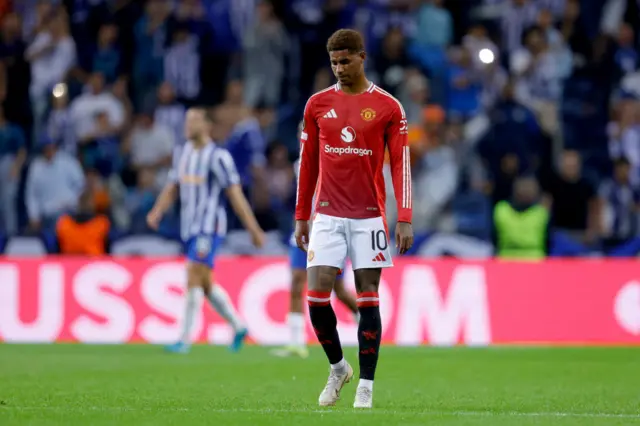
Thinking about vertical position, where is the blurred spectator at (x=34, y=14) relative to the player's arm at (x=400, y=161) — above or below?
above

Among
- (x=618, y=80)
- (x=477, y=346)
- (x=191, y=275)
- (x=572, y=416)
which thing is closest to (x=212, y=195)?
(x=191, y=275)

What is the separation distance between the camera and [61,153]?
1881cm

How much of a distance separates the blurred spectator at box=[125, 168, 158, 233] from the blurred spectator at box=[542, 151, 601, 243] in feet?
18.6

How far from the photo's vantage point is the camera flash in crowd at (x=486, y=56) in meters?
19.7

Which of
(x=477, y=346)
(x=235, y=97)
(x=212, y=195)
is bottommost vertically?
(x=477, y=346)

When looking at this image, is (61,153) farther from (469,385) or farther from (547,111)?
(469,385)

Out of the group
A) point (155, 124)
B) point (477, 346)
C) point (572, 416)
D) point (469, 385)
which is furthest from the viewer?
point (155, 124)

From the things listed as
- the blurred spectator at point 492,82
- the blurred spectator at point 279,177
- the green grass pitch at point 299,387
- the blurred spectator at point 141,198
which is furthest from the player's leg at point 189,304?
the blurred spectator at point 492,82

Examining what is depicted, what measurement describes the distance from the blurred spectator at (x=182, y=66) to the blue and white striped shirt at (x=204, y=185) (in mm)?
6640

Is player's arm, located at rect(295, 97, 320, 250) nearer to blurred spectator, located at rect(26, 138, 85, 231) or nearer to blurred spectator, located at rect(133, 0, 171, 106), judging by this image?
blurred spectator, located at rect(26, 138, 85, 231)

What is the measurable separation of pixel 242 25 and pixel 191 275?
7.93 meters

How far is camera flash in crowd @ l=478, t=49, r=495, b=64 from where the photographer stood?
64.6 feet

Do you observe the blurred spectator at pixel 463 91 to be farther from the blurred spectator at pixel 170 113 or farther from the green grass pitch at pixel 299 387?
the green grass pitch at pixel 299 387

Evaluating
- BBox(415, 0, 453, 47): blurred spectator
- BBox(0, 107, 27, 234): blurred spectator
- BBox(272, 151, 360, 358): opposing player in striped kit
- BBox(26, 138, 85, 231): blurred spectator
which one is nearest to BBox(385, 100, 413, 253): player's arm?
BBox(272, 151, 360, 358): opposing player in striped kit
